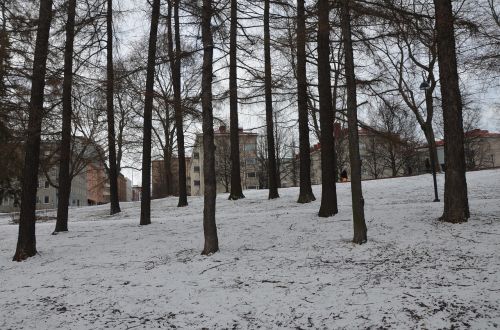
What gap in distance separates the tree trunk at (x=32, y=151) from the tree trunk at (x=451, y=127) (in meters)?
9.33

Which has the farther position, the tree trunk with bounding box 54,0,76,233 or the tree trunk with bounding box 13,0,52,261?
the tree trunk with bounding box 54,0,76,233

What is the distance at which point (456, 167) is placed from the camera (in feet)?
29.6

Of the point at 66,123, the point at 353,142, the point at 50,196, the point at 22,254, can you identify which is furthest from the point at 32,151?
the point at 50,196

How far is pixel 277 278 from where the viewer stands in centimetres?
652

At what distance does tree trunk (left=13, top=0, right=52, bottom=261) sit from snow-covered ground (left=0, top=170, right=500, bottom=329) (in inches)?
17.8

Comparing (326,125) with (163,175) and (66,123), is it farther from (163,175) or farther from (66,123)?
(163,175)

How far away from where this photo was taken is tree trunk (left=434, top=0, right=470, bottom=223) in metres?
8.96

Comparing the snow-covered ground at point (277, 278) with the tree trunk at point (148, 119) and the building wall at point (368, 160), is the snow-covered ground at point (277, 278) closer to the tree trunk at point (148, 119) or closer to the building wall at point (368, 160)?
the tree trunk at point (148, 119)

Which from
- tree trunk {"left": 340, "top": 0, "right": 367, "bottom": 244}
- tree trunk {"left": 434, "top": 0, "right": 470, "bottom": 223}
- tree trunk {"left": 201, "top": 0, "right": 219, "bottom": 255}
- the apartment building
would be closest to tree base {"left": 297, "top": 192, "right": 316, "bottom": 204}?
tree trunk {"left": 434, "top": 0, "right": 470, "bottom": 223}

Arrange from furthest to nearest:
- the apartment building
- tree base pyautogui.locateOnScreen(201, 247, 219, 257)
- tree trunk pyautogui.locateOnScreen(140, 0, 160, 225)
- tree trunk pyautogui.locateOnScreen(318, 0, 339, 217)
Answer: the apartment building < tree trunk pyautogui.locateOnScreen(140, 0, 160, 225) < tree trunk pyautogui.locateOnScreen(318, 0, 339, 217) < tree base pyautogui.locateOnScreen(201, 247, 219, 257)

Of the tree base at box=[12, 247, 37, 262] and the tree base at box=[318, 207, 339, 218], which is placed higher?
the tree base at box=[318, 207, 339, 218]

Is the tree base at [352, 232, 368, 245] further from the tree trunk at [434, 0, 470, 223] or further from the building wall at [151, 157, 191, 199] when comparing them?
the building wall at [151, 157, 191, 199]

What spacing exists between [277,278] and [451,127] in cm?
564

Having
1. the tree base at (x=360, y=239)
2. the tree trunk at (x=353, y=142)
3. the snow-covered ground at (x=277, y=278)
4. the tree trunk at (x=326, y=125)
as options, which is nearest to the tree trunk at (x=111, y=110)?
the snow-covered ground at (x=277, y=278)
